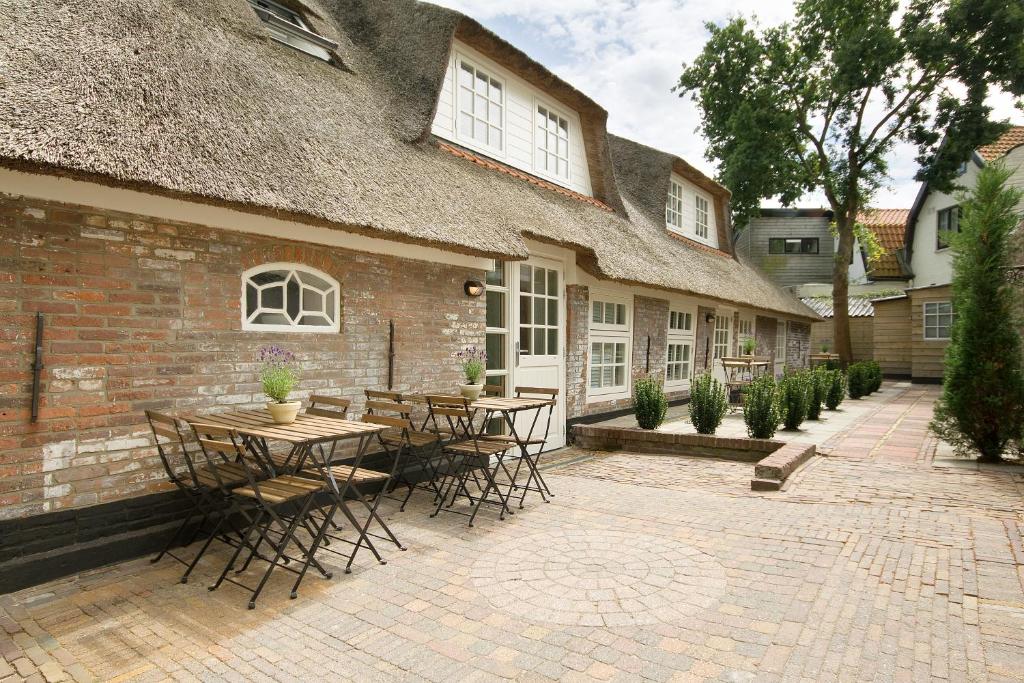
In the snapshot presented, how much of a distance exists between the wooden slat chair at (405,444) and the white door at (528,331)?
5.47ft

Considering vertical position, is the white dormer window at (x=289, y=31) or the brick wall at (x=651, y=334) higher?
the white dormer window at (x=289, y=31)

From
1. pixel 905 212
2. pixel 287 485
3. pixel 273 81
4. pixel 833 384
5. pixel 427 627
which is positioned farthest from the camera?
pixel 905 212

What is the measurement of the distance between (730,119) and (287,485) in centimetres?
1865

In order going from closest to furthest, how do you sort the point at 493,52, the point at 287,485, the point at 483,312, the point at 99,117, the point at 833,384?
the point at 99,117 < the point at 287,485 < the point at 483,312 < the point at 493,52 < the point at 833,384

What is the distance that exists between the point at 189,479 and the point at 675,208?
469 inches

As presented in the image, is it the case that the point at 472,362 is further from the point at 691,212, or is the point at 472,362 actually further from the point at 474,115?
the point at 691,212

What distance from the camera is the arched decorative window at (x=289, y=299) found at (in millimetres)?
4742

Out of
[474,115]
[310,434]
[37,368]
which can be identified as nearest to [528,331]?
[474,115]

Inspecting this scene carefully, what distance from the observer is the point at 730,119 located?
18.6 metres

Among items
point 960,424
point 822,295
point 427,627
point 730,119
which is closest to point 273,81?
point 427,627

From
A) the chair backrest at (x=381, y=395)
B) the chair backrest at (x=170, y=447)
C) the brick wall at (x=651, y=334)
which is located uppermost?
the brick wall at (x=651, y=334)

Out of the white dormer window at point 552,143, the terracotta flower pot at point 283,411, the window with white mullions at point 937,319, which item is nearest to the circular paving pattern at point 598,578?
the terracotta flower pot at point 283,411

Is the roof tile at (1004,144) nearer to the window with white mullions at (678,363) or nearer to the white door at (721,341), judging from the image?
the white door at (721,341)

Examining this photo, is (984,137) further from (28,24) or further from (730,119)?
(28,24)
